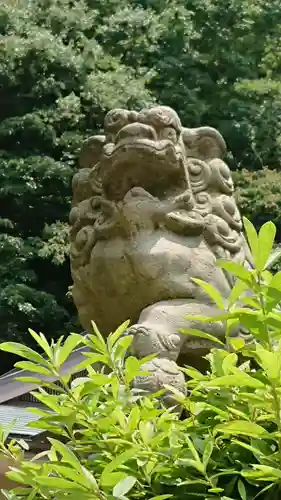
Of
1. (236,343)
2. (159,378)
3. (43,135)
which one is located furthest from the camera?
(43,135)

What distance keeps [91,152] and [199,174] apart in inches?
16.1

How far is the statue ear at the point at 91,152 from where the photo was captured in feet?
9.76

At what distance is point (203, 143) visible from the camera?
2.87 meters

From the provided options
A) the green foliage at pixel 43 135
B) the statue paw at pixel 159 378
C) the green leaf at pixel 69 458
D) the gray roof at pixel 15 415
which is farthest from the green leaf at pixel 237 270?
the green foliage at pixel 43 135

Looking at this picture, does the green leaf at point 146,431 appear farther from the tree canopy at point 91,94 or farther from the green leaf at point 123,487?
the tree canopy at point 91,94

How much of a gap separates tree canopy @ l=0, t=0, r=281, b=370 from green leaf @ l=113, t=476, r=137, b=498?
8.53 m

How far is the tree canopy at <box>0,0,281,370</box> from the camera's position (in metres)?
10.0

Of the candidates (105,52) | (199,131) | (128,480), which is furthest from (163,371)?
(105,52)

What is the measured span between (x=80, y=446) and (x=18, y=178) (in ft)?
29.9

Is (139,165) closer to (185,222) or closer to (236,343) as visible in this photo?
(185,222)

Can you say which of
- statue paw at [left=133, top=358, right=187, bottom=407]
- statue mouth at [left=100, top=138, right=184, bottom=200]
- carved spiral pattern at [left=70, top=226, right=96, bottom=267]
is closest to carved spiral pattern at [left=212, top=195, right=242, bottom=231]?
statue mouth at [left=100, top=138, right=184, bottom=200]

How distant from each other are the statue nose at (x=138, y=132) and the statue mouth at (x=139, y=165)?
0.02 metres

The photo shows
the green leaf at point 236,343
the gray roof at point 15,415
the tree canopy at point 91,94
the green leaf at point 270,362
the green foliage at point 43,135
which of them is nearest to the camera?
the green leaf at point 270,362

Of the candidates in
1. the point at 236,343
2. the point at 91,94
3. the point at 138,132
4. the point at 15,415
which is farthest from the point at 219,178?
the point at 91,94
